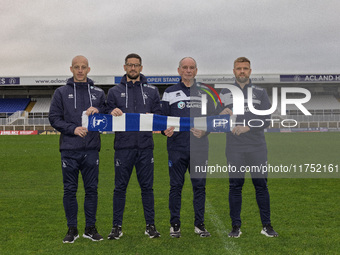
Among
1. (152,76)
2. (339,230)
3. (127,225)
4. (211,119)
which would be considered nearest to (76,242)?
(127,225)

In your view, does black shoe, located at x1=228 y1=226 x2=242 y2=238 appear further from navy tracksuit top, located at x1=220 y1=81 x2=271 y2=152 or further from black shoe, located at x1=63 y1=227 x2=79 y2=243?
black shoe, located at x1=63 y1=227 x2=79 y2=243

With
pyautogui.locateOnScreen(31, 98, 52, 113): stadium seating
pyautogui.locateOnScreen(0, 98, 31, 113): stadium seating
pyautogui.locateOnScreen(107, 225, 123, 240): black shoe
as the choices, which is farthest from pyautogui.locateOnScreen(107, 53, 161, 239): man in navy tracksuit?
pyautogui.locateOnScreen(0, 98, 31, 113): stadium seating

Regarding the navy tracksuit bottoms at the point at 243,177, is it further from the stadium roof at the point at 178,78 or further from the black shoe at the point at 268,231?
the stadium roof at the point at 178,78

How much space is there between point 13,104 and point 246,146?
168 ft

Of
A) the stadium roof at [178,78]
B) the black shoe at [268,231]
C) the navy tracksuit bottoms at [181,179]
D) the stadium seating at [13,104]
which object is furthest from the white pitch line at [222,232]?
the stadium seating at [13,104]

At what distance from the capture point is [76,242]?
445 cm

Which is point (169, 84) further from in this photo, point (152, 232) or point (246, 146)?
point (152, 232)

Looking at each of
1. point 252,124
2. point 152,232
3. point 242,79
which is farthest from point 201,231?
point 242,79

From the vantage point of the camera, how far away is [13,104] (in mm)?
50469

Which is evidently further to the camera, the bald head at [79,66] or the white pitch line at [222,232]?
the bald head at [79,66]

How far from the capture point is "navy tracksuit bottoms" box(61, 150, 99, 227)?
14.6 feet

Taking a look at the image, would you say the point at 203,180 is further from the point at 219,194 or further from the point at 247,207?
the point at 219,194

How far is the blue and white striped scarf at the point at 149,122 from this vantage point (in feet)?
15.1

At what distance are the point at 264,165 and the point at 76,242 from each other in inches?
98.0
